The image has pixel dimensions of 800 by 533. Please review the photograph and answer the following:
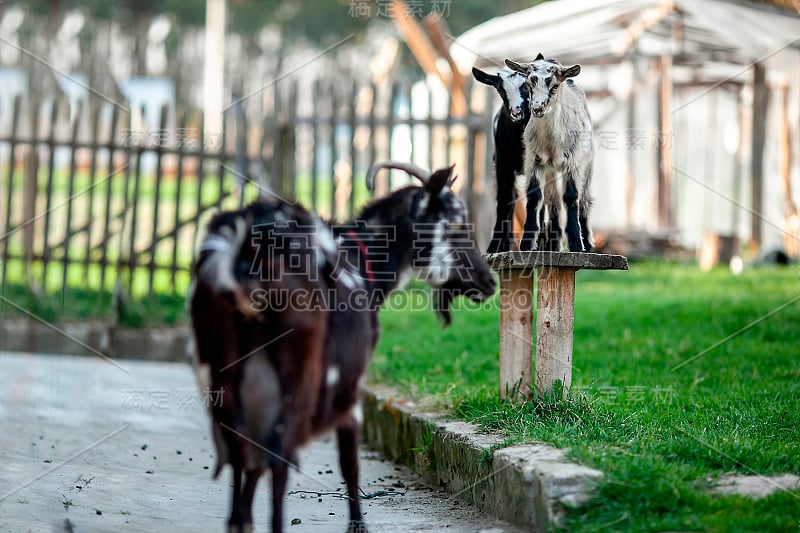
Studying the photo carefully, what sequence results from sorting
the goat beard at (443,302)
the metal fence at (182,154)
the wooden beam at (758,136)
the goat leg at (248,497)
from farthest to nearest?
1. the wooden beam at (758,136)
2. the metal fence at (182,154)
3. the goat beard at (443,302)
4. the goat leg at (248,497)

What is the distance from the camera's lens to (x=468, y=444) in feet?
18.9

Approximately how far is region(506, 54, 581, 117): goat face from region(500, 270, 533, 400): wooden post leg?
119 centimetres

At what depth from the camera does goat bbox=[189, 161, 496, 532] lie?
4191mm

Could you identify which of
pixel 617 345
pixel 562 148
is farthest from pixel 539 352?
pixel 617 345

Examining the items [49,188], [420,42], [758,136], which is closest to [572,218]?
[49,188]

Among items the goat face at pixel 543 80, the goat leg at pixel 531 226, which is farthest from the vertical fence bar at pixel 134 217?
the goat face at pixel 543 80

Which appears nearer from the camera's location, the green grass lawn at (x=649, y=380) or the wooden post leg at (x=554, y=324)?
the green grass lawn at (x=649, y=380)

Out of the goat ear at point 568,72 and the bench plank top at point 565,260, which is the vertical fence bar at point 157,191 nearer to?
the bench plank top at point 565,260

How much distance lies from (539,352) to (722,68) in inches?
514

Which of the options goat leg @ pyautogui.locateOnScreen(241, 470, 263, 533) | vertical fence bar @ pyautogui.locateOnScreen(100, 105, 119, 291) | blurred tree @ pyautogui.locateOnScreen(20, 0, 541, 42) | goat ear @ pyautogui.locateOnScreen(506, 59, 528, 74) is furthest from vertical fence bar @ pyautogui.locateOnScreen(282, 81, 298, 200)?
blurred tree @ pyautogui.locateOnScreen(20, 0, 541, 42)

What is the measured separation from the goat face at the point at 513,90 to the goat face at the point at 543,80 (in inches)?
1.5

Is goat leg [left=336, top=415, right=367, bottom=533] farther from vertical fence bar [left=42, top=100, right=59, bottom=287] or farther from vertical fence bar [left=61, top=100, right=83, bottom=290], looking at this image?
vertical fence bar [left=42, top=100, right=59, bottom=287]

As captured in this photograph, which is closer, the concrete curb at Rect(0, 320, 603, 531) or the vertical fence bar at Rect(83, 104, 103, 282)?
the concrete curb at Rect(0, 320, 603, 531)

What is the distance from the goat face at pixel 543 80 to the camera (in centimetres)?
534
